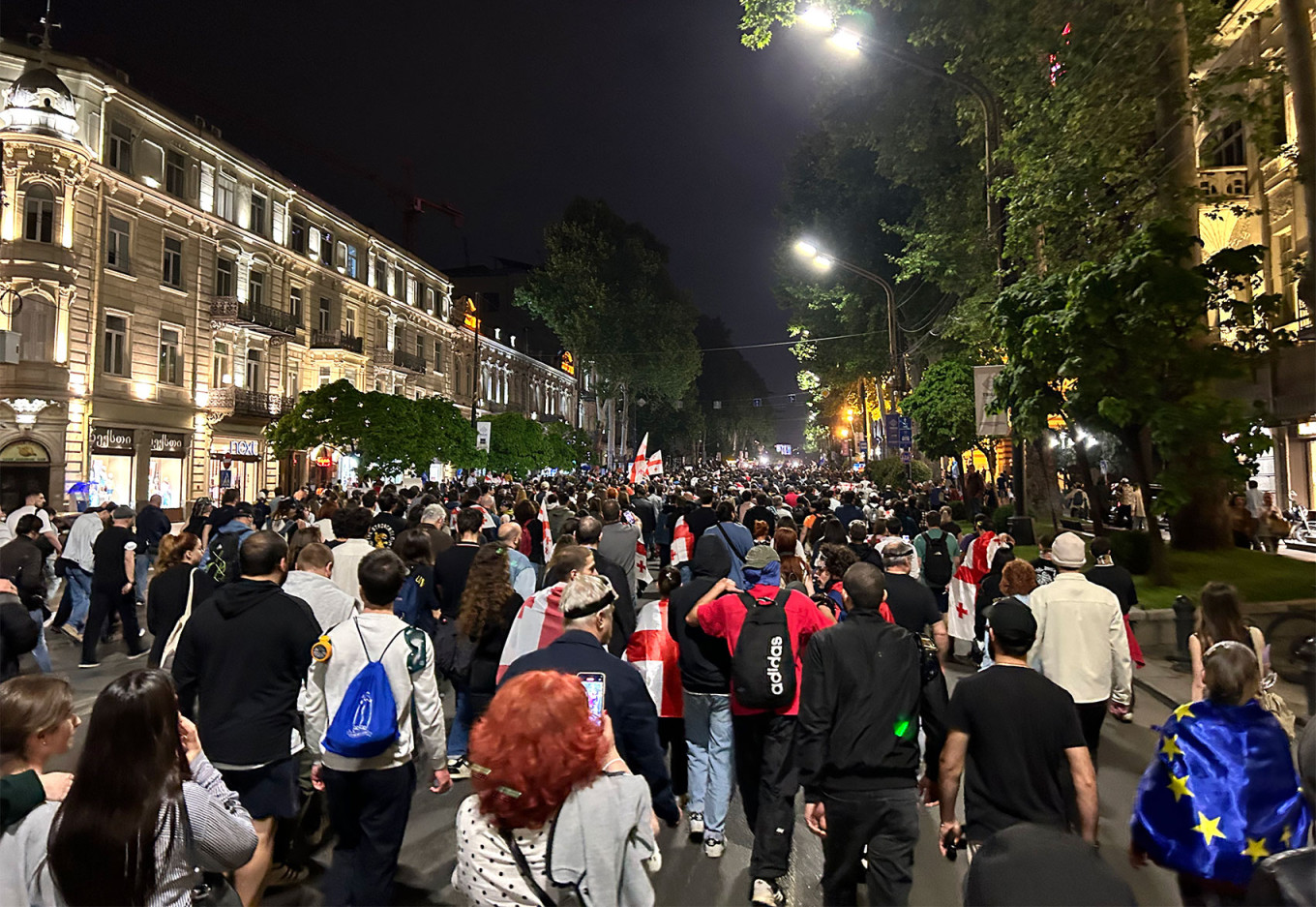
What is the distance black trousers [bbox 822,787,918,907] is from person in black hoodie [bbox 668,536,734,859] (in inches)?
51.6

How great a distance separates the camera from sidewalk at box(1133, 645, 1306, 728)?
7.71m

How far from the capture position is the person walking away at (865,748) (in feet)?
11.5

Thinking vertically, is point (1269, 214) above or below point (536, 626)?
above

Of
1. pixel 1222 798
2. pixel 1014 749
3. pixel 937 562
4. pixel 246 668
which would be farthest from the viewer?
pixel 937 562

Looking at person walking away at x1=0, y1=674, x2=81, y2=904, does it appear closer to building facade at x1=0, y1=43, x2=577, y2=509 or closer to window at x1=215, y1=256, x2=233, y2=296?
building facade at x1=0, y1=43, x2=577, y2=509

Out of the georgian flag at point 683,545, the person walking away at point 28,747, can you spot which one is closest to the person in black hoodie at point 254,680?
the person walking away at point 28,747

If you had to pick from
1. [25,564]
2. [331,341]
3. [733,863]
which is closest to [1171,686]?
[733,863]

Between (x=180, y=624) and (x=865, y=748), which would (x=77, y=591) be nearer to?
(x=180, y=624)

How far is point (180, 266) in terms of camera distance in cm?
2864

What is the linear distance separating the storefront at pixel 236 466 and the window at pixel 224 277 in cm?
576

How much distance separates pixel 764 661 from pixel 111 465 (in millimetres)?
27879

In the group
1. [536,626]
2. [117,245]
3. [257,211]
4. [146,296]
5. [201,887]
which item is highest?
[257,211]

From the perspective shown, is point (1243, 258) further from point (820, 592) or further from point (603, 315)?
point (603, 315)

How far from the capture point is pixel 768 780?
→ 170 inches
